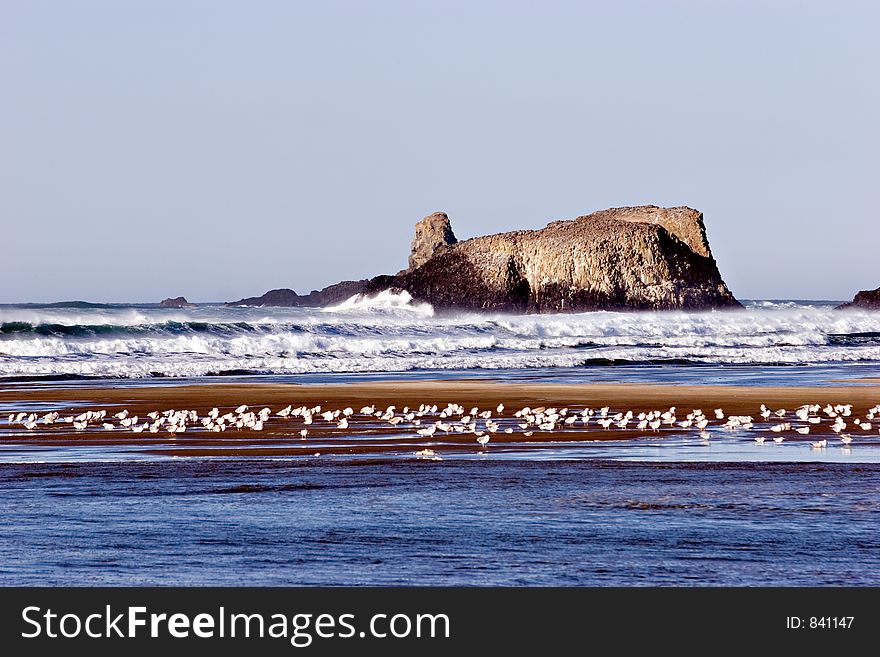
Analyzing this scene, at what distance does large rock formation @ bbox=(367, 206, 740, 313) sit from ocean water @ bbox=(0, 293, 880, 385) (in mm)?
31940

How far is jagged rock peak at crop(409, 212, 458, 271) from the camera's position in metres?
125

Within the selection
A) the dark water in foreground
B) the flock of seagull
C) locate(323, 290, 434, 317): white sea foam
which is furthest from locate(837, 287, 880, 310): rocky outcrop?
the dark water in foreground

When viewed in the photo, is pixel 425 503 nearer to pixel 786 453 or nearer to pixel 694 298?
pixel 786 453

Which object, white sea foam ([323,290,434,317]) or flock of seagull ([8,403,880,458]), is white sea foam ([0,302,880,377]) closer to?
flock of seagull ([8,403,880,458])

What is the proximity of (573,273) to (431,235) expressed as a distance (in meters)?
36.8

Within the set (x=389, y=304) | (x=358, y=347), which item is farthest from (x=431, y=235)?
(x=358, y=347)

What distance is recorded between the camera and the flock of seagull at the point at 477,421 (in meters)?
17.2

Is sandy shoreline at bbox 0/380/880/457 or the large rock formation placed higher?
the large rock formation

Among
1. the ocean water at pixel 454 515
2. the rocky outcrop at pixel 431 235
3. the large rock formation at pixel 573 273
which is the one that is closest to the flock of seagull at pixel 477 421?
the ocean water at pixel 454 515

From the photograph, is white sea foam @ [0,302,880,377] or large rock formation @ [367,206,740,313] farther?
large rock formation @ [367,206,740,313]

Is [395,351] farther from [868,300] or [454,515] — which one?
[868,300]

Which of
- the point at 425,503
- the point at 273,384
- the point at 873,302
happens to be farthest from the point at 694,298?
the point at 425,503

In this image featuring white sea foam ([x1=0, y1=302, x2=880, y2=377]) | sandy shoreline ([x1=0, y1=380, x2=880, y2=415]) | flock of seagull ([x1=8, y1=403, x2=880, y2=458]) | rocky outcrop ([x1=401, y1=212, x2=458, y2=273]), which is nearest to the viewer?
flock of seagull ([x1=8, y1=403, x2=880, y2=458])

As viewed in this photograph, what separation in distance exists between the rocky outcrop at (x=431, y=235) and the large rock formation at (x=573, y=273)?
2668cm
